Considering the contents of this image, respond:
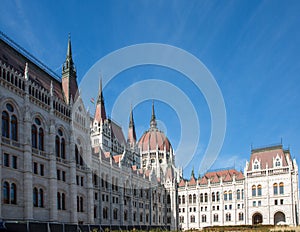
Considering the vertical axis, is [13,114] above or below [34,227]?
above

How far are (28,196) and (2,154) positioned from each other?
18.1 ft

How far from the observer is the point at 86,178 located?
51594mm

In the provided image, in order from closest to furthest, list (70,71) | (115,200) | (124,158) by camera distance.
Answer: (70,71) < (115,200) < (124,158)

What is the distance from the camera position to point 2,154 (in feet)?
118

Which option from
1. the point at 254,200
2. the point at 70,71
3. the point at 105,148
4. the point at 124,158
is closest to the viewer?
the point at 70,71

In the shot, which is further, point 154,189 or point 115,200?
point 154,189

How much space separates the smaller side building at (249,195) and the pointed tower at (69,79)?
2002 inches

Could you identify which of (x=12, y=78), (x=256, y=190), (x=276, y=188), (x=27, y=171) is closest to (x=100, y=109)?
(x=256, y=190)

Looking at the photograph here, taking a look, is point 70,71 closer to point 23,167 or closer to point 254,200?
point 23,167

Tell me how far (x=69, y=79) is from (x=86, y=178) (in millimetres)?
15476

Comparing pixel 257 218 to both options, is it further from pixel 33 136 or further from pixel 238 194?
pixel 33 136

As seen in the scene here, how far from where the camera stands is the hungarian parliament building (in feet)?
124

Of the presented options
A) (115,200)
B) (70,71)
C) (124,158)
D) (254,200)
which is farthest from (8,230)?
(254,200)

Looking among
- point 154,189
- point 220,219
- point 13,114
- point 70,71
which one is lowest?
point 220,219
